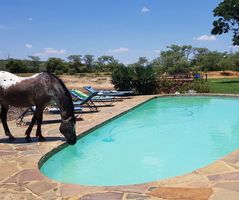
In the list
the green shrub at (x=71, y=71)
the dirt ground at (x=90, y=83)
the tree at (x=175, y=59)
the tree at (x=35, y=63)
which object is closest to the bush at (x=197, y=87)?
the dirt ground at (x=90, y=83)

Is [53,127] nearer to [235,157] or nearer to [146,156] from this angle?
[146,156]

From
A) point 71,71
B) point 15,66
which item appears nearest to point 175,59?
point 71,71

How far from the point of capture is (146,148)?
831 cm

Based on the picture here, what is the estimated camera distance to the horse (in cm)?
698

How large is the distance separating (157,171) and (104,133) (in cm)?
349

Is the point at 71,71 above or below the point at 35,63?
below

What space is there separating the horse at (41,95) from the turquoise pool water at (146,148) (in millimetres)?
653

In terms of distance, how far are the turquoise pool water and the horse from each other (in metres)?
0.65

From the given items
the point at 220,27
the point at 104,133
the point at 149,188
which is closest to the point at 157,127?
the point at 104,133

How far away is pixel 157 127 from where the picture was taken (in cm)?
1106

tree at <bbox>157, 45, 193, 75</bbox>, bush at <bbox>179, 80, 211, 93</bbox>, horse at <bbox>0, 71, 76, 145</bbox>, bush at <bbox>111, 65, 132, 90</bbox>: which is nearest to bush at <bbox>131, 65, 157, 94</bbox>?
bush at <bbox>111, 65, 132, 90</bbox>

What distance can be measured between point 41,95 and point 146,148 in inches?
112

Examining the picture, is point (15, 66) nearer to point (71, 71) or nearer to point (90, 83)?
point (71, 71)

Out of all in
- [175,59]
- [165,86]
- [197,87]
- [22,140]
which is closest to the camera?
[22,140]
